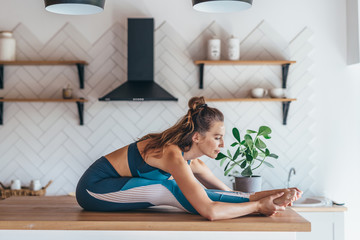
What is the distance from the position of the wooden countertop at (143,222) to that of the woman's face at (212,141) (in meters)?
0.34

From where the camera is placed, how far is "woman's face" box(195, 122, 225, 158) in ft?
7.18

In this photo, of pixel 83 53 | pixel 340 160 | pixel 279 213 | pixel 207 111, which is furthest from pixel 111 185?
pixel 340 160

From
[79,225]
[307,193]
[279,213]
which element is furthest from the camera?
[307,193]

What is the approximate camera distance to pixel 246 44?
4.14 meters

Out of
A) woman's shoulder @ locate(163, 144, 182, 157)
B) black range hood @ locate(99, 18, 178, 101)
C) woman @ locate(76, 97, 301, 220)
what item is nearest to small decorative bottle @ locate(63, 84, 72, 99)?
black range hood @ locate(99, 18, 178, 101)

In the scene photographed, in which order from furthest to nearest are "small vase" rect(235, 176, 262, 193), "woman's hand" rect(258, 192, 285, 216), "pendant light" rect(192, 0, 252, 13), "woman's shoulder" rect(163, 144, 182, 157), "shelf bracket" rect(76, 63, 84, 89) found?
1. "shelf bracket" rect(76, 63, 84, 89)
2. "small vase" rect(235, 176, 262, 193)
3. "pendant light" rect(192, 0, 252, 13)
4. "woman's shoulder" rect(163, 144, 182, 157)
5. "woman's hand" rect(258, 192, 285, 216)

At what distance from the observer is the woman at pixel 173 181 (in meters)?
1.96

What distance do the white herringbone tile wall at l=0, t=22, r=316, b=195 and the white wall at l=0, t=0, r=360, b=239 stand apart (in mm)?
74

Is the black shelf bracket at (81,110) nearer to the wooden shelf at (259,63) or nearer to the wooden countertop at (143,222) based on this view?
the wooden shelf at (259,63)

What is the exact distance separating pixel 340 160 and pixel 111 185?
2.72 meters

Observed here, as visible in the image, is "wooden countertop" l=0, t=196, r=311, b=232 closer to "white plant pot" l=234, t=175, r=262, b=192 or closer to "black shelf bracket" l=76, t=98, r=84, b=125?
"white plant pot" l=234, t=175, r=262, b=192

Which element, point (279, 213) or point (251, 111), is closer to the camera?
point (279, 213)

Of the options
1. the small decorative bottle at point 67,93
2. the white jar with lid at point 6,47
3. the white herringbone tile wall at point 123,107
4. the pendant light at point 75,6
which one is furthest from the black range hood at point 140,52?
the pendant light at point 75,6

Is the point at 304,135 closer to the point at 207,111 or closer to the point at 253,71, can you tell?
the point at 253,71
